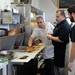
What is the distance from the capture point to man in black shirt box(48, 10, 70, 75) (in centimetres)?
441

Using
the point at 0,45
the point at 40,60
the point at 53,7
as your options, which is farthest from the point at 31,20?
the point at 53,7

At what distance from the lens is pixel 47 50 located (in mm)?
4684

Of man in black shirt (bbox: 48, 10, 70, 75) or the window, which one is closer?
man in black shirt (bbox: 48, 10, 70, 75)

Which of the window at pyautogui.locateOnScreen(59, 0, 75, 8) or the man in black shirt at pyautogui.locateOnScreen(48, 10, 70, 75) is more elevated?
the window at pyautogui.locateOnScreen(59, 0, 75, 8)

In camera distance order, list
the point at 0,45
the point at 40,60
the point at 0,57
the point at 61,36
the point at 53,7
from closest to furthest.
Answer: the point at 0,57
the point at 0,45
the point at 61,36
the point at 40,60
the point at 53,7

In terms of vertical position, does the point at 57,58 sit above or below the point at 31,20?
below

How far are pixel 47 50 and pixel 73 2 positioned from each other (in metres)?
4.71

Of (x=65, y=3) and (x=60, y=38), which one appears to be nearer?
(x=60, y=38)

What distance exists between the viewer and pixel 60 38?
174 inches

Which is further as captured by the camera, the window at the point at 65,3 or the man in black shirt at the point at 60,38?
the window at the point at 65,3

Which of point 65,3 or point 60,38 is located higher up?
point 65,3

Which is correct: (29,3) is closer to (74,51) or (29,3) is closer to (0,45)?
(0,45)

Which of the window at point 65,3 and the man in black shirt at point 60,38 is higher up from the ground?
the window at point 65,3

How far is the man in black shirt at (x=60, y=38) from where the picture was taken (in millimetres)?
4408
